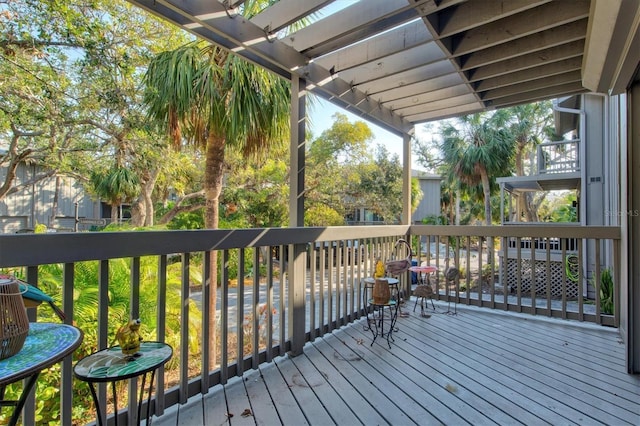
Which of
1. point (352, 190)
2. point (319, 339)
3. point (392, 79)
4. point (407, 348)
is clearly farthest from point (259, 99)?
point (352, 190)

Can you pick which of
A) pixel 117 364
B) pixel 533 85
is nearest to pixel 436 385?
pixel 117 364

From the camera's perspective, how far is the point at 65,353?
3.13ft

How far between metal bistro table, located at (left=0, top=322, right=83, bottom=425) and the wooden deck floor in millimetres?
942

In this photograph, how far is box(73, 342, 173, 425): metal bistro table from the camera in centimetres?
117

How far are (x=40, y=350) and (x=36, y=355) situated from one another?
0.14 ft

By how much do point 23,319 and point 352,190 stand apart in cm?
1076

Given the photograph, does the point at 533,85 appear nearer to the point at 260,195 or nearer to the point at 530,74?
the point at 530,74

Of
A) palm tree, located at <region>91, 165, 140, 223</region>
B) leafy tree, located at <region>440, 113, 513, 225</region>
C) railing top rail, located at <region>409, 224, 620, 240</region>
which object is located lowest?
railing top rail, located at <region>409, 224, 620, 240</region>

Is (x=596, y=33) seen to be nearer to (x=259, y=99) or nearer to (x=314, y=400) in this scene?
(x=314, y=400)

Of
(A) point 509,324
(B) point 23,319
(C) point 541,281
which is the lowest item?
(C) point 541,281

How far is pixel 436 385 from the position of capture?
7.23 feet

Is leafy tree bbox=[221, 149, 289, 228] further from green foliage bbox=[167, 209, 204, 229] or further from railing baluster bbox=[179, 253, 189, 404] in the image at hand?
railing baluster bbox=[179, 253, 189, 404]

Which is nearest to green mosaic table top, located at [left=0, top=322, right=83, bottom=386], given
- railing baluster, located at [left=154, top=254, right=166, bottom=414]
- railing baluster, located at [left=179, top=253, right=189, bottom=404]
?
railing baluster, located at [left=154, top=254, right=166, bottom=414]

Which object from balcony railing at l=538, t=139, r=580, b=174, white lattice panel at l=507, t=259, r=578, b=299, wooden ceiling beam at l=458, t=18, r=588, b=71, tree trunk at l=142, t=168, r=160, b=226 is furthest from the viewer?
balcony railing at l=538, t=139, r=580, b=174
